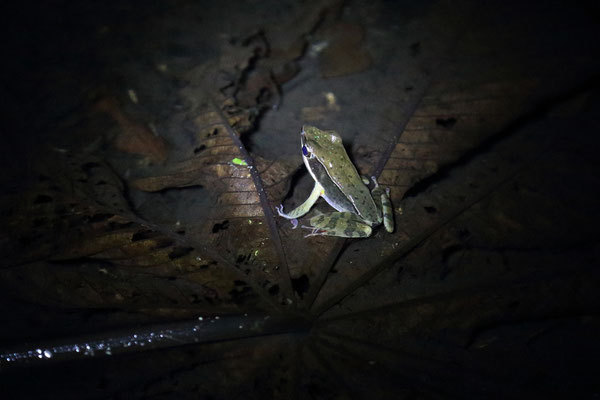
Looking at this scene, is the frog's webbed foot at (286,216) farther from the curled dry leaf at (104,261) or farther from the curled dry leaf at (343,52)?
the curled dry leaf at (343,52)

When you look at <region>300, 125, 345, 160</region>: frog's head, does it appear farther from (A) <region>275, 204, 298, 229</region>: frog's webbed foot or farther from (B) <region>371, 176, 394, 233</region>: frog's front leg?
(A) <region>275, 204, 298, 229</region>: frog's webbed foot

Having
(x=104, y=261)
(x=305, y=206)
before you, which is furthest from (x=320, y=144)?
(x=104, y=261)

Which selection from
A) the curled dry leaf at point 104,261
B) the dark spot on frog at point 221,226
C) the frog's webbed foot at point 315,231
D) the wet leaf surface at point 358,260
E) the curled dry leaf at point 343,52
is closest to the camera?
the wet leaf surface at point 358,260

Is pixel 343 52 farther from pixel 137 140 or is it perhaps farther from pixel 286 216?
pixel 286 216

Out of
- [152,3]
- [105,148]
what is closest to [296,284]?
[105,148]

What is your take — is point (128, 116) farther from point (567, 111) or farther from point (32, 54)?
point (567, 111)

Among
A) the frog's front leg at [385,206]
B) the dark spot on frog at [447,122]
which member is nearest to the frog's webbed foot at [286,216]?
the frog's front leg at [385,206]
